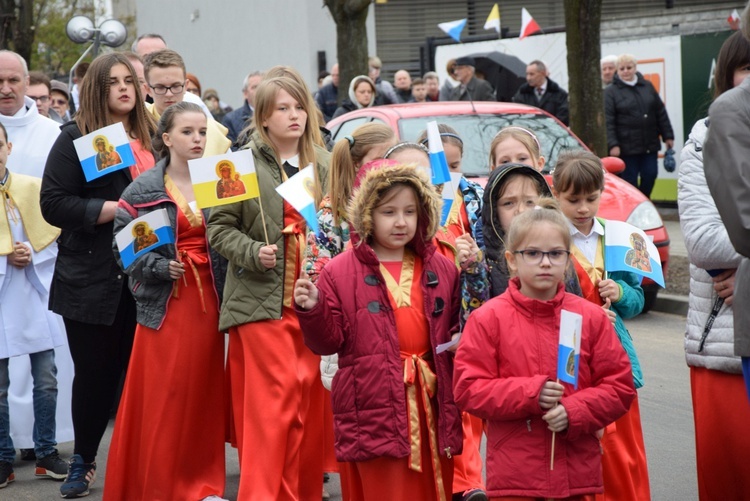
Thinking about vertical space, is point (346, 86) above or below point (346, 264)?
above

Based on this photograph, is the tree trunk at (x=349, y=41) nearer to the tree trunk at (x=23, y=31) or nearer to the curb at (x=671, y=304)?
the curb at (x=671, y=304)

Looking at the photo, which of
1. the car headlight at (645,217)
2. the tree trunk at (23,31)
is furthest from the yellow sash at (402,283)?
the tree trunk at (23,31)

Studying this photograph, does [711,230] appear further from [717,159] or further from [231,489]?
[231,489]

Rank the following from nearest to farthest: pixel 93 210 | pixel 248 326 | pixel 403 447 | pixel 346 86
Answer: pixel 403 447
pixel 248 326
pixel 93 210
pixel 346 86

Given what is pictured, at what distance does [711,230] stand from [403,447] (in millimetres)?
1401

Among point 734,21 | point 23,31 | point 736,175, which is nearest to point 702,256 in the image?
point 736,175

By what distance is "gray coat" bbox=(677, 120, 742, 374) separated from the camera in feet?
15.1

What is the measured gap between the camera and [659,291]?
12.1m

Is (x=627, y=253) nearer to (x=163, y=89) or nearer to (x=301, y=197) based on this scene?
(x=301, y=197)

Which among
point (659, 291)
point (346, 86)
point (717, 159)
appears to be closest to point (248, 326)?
point (717, 159)

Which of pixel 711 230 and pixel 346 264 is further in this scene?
pixel 346 264

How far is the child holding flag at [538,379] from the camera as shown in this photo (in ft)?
13.9

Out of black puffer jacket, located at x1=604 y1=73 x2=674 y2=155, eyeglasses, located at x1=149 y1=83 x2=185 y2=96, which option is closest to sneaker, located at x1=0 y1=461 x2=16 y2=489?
eyeglasses, located at x1=149 y1=83 x2=185 y2=96

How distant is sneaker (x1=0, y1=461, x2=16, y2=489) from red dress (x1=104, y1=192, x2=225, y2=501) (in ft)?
3.20
